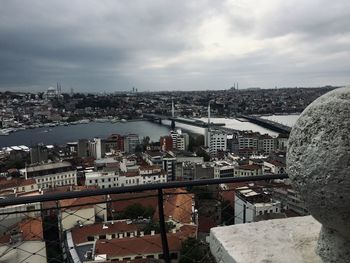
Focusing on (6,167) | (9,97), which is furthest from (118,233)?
(9,97)

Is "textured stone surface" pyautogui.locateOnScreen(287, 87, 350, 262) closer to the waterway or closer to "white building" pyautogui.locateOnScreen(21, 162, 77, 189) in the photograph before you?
"white building" pyautogui.locateOnScreen(21, 162, 77, 189)

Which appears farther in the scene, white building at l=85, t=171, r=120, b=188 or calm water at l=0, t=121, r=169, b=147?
calm water at l=0, t=121, r=169, b=147

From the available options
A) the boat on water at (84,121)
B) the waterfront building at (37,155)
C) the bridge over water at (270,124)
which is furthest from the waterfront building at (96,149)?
the boat on water at (84,121)

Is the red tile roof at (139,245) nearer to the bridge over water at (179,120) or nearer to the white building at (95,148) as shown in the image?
the white building at (95,148)

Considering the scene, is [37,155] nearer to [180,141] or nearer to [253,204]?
[180,141]

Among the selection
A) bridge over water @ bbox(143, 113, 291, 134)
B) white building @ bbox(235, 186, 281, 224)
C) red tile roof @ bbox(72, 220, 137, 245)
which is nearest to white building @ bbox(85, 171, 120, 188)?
red tile roof @ bbox(72, 220, 137, 245)

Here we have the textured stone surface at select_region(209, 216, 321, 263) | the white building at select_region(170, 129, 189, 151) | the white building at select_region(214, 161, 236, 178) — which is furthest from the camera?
the white building at select_region(170, 129, 189, 151)
